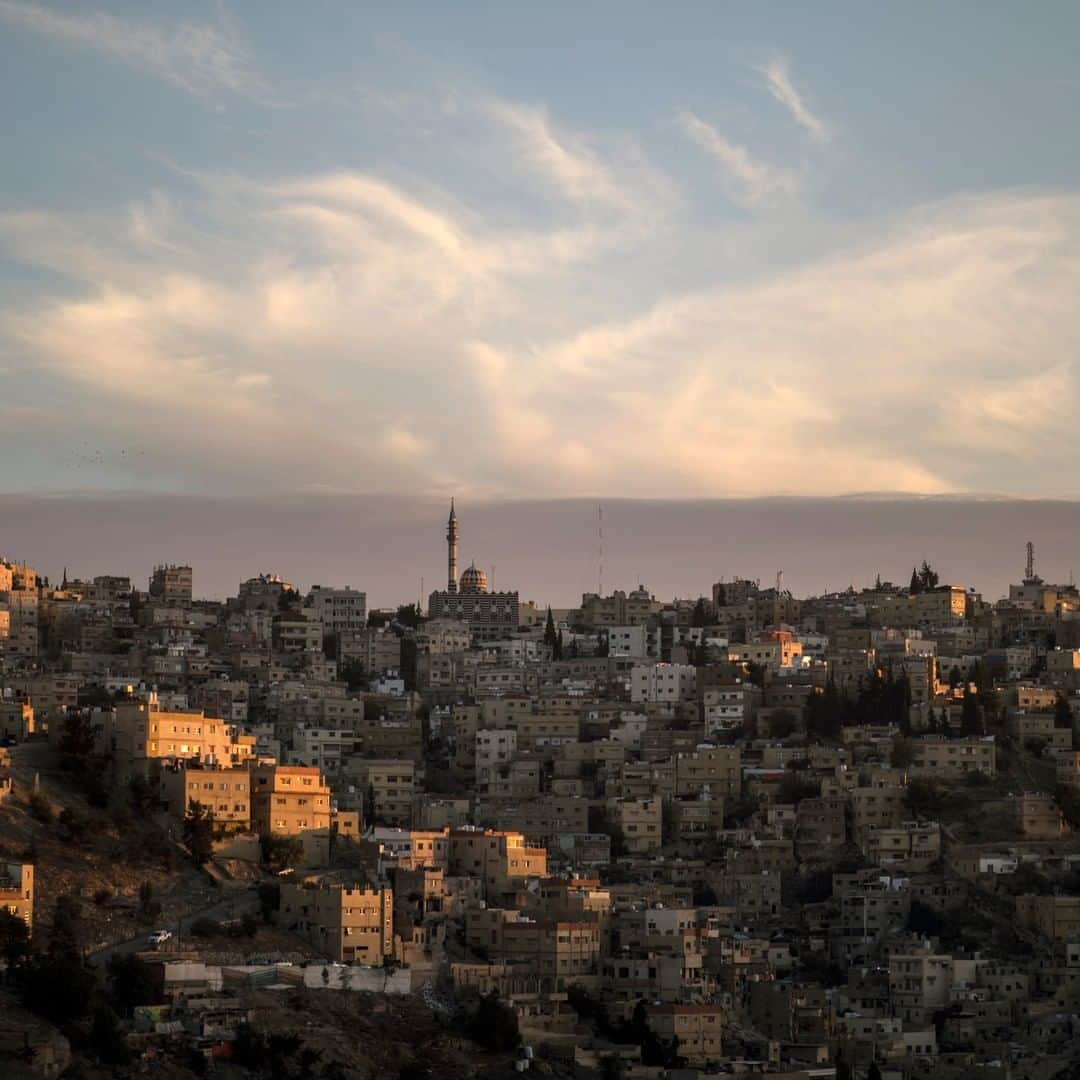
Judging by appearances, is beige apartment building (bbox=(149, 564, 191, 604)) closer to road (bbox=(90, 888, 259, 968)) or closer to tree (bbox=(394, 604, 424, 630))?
tree (bbox=(394, 604, 424, 630))

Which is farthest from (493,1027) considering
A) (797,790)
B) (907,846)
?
(797,790)

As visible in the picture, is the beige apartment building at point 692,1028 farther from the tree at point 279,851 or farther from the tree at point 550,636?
the tree at point 550,636

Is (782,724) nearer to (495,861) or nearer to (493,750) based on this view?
(493,750)

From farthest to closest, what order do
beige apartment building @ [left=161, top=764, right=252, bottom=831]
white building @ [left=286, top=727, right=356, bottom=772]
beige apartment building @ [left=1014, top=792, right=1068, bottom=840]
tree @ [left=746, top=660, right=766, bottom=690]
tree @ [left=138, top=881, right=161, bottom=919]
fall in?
tree @ [left=746, top=660, right=766, bottom=690] → white building @ [left=286, top=727, right=356, bottom=772] → beige apartment building @ [left=1014, top=792, right=1068, bottom=840] → beige apartment building @ [left=161, top=764, right=252, bottom=831] → tree @ [left=138, top=881, right=161, bottom=919]

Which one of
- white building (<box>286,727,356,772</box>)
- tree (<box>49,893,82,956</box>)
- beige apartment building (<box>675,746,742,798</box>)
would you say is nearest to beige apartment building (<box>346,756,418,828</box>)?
white building (<box>286,727,356,772</box>)

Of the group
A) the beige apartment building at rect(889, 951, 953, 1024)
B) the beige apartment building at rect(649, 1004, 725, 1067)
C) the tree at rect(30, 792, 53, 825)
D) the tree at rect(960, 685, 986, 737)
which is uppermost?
the tree at rect(960, 685, 986, 737)

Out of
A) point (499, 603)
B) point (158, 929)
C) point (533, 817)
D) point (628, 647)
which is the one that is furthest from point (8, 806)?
point (499, 603)

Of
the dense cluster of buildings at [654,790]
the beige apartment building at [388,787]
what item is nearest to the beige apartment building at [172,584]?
the dense cluster of buildings at [654,790]
